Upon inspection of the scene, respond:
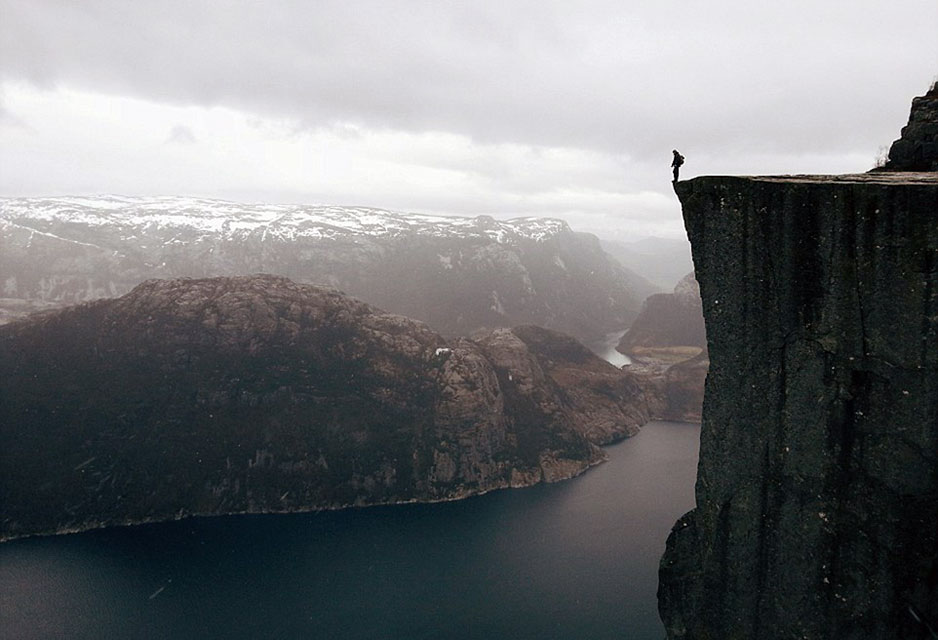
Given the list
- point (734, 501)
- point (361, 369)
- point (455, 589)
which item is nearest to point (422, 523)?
point (455, 589)

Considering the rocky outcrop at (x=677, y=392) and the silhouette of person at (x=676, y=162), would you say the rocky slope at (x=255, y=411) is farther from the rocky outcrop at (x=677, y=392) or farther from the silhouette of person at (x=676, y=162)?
the silhouette of person at (x=676, y=162)

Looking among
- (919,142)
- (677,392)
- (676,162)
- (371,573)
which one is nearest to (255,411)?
(371,573)

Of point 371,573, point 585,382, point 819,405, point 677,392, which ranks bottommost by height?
point 371,573

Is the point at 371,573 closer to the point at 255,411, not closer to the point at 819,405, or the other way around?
the point at 255,411

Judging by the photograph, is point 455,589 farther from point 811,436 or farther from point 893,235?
point 893,235

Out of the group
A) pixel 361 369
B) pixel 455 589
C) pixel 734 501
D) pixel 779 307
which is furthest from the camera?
pixel 361 369

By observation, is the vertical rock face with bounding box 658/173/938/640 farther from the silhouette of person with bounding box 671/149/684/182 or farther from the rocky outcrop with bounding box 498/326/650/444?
the rocky outcrop with bounding box 498/326/650/444
